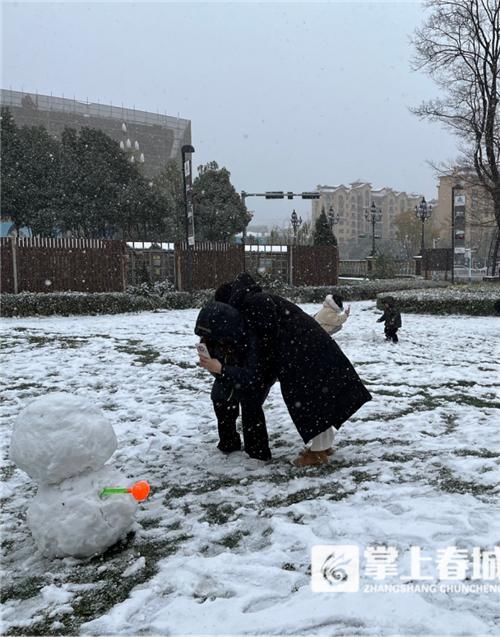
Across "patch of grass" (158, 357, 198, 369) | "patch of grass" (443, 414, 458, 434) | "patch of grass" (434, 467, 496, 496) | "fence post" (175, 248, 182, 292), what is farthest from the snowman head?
"fence post" (175, 248, 182, 292)

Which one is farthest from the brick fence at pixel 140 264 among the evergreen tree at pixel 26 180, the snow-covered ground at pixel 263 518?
the evergreen tree at pixel 26 180

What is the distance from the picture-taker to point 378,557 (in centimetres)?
246

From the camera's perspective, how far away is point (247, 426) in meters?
3.75

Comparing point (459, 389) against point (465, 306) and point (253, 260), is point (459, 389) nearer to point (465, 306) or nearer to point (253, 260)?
point (465, 306)

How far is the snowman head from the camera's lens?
8.25 feet

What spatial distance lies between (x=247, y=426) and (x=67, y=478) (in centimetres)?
147

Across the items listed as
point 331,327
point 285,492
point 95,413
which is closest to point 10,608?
point 95,413

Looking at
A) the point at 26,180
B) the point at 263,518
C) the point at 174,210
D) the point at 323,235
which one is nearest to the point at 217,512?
the point at 263,518

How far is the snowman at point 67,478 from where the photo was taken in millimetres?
2523

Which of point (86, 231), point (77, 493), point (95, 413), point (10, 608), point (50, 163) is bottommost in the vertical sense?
point (10, 608)

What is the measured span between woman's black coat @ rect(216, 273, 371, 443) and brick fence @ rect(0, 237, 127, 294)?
1404 cm

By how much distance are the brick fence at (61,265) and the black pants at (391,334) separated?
1063cm

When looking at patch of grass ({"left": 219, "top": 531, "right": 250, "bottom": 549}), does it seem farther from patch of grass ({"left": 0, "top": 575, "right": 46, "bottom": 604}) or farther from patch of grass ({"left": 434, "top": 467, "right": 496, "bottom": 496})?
patch of grass ({"left": 434, "top": 467, "right": 496, "bottom": 496})

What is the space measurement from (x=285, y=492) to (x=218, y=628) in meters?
1.30
